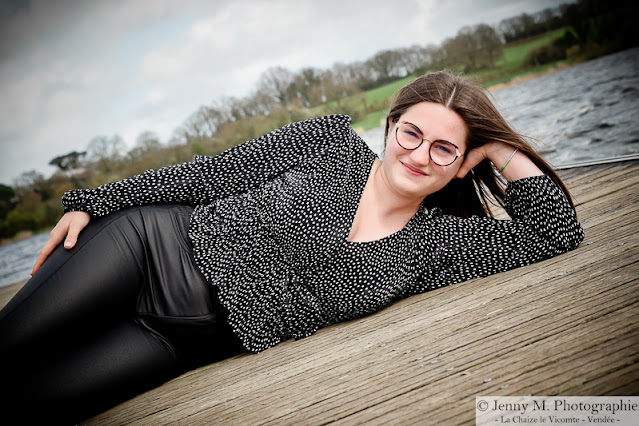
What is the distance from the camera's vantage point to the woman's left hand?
2.47m

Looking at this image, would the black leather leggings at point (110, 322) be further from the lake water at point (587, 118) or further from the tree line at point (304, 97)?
the tree line at point (304, 97)

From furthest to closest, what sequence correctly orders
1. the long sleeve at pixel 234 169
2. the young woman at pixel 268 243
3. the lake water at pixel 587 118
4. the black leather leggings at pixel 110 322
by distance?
the lake water at pixel 587 118 < the long sleeve at pixel 234 169 < the young woman at pixel 268 243 < the black leather leggings at pixel 110 322

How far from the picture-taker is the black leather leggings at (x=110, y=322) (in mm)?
1802

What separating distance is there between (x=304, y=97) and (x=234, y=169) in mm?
20987

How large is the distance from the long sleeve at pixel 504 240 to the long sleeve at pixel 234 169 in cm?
91

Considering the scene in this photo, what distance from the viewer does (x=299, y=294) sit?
2189 millimetres

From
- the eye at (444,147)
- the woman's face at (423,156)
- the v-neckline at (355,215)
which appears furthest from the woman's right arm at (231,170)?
the eye at (444,147)

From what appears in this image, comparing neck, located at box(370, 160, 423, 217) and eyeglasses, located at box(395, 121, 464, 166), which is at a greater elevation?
eyeglasses, located at box(395, 121, 464, 166)

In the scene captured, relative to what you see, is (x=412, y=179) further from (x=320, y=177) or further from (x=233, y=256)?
(x=233, y=256)

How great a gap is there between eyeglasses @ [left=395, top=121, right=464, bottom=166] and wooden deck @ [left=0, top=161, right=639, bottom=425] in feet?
2.44

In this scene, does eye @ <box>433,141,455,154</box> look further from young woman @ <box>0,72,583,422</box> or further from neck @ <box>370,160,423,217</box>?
neck @ <box>370,160,423,217</box>

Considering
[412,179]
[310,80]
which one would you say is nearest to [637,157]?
[412,179]

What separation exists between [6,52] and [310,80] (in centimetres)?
2951

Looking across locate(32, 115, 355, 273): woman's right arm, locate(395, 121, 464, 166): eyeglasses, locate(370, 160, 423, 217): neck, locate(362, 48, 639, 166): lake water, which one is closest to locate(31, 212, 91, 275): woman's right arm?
locate(32, 115, 355, 273): woman's right arm
